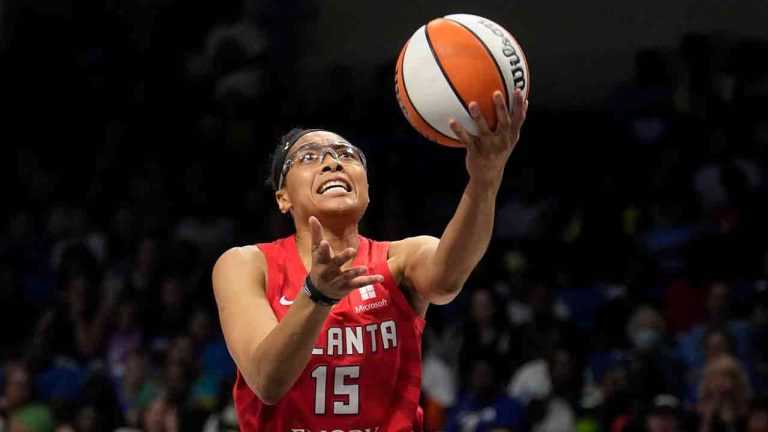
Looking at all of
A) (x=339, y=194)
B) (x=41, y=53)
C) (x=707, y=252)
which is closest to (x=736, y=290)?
(x=707, y=252)

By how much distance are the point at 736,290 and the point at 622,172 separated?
138cm

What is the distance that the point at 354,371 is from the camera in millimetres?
3938

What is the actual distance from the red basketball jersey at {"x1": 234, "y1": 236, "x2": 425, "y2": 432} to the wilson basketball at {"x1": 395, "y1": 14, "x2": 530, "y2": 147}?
521 millimetres

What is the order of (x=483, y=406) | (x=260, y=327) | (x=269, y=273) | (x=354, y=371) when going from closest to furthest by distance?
(x=260, y=327) → (x=354, y=371) → (x=269, y=273) → (x=483, y=406)

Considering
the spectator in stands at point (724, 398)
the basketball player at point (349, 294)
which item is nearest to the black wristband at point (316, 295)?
the basketball player at point (349, 294)

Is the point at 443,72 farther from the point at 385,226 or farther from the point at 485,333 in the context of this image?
the point at 385,226

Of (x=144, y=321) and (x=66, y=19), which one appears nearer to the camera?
(x=144, y=321)

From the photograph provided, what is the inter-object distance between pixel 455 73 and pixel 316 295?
0.80 m

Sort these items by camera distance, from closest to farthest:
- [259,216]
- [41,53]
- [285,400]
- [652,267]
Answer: [285,400], [652,267], [259,216], [41,53]

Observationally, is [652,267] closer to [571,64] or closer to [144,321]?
[571,64]

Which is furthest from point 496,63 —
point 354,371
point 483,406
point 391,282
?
point 483,406

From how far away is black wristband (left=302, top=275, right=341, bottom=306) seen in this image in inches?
134

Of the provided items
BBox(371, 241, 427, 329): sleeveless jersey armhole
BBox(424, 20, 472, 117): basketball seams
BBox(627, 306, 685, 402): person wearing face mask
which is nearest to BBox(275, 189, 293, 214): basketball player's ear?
BBox(371, 241, 427, 329): sleeveless jersey armhole

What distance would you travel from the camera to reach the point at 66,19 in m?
12.2
